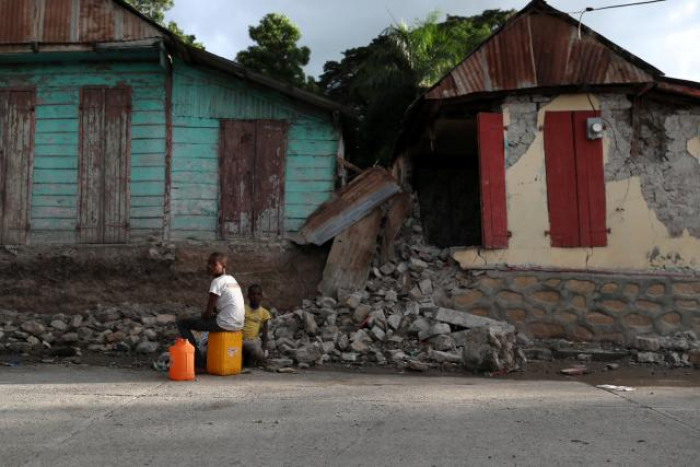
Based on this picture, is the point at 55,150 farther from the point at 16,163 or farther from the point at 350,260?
the point at 350,260

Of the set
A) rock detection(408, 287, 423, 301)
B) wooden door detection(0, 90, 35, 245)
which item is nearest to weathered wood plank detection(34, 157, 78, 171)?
wooden door detection(0, 90, 35, 245)

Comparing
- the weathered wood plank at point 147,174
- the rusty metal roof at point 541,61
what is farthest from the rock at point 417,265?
the weathered wood plank at point 147,174

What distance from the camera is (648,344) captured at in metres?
8.65

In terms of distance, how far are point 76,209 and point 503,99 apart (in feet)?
24.3

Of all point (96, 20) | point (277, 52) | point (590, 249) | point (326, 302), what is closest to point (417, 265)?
point (326, 302)

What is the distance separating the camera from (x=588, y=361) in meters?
8.44

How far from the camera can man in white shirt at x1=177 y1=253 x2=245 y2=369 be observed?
643 centimetres

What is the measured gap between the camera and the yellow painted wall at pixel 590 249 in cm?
927

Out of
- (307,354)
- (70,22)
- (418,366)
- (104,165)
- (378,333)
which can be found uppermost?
(70,22)

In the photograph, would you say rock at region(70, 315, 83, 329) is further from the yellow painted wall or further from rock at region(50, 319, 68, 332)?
the yellow painted wall

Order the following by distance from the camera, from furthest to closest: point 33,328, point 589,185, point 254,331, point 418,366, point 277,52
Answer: point 277,52 < point 589,185 < point 33,328 < point 418,366 < point 254,331

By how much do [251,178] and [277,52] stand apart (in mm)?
15221

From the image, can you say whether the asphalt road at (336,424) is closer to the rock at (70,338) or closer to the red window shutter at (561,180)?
the rock at (70,338)

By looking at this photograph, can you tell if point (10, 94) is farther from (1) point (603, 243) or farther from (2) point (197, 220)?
(1) point (603, 243)
